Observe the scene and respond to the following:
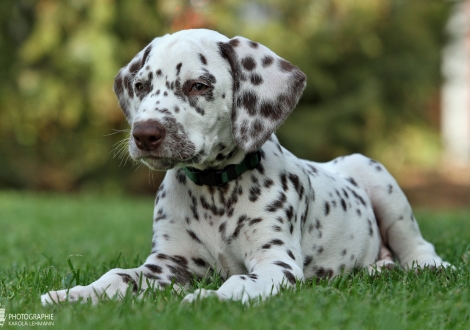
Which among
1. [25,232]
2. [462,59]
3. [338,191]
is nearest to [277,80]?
[338,191]

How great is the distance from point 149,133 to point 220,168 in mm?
687

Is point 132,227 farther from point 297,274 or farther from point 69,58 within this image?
point 69,58

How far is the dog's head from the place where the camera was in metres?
3.71

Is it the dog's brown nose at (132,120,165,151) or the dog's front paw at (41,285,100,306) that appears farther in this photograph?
the dog's brown nose at (132,120,165,151)

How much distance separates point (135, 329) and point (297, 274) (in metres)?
1.24

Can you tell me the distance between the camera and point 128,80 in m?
4.43

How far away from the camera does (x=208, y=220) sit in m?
4.11

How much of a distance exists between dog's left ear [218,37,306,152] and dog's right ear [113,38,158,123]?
551 millimetres

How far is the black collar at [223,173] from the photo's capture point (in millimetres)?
Result: 4094

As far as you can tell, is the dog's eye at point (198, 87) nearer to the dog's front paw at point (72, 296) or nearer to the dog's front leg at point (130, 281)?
the dog's front leg at point (130, 281)

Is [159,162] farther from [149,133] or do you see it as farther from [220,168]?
[220,168]

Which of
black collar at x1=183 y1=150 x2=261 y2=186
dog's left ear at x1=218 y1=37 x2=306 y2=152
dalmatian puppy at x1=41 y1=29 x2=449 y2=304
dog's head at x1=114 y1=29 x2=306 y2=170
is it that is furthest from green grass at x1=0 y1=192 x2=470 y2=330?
dog's left ear at x1=218 y1=37 x2=306 y2=152

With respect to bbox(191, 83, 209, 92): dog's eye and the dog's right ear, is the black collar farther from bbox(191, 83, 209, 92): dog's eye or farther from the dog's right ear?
the dog's right ear

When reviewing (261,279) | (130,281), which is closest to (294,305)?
(261,279)
